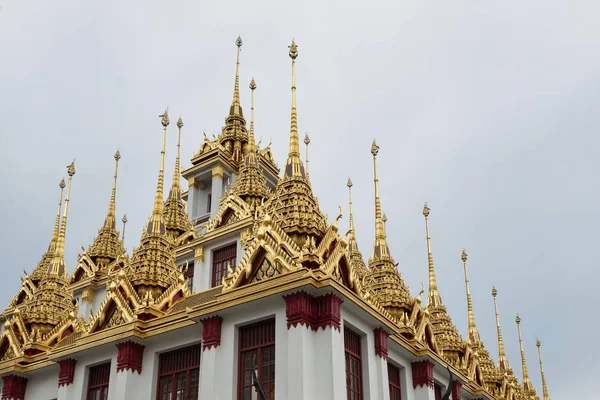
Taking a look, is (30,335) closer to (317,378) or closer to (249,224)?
(249,224)

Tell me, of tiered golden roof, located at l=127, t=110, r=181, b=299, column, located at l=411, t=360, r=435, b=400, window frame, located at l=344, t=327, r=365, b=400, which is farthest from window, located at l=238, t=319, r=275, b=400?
column, located at l=411, t=360, r=435, b=400

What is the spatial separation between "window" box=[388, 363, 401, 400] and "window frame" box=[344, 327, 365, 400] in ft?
11.3

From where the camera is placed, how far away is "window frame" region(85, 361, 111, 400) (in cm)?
2340

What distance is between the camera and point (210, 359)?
2056 centimetres

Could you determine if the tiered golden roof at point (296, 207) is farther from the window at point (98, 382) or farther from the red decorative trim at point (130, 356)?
the window at point (98, 382)

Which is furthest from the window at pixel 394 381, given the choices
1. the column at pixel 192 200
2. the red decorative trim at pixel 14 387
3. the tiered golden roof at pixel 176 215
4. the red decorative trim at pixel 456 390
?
the column at pixel 192 200

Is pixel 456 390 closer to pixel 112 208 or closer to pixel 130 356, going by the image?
pixel 130 356

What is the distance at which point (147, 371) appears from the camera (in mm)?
22703

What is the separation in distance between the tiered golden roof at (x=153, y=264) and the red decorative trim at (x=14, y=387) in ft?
18.6

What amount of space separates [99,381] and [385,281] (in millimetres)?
10822

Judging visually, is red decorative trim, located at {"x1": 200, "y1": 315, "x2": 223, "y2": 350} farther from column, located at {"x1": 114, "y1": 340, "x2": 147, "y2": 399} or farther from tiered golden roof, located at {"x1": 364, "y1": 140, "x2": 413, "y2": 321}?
tiered golden roof, located at {"x1": 364, "y1": 140, "x2": 413, "y2": 321}

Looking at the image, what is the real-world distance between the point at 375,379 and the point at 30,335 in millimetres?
13457

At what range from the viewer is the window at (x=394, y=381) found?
24.3 metres

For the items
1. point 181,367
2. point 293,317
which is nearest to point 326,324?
point 293,317
